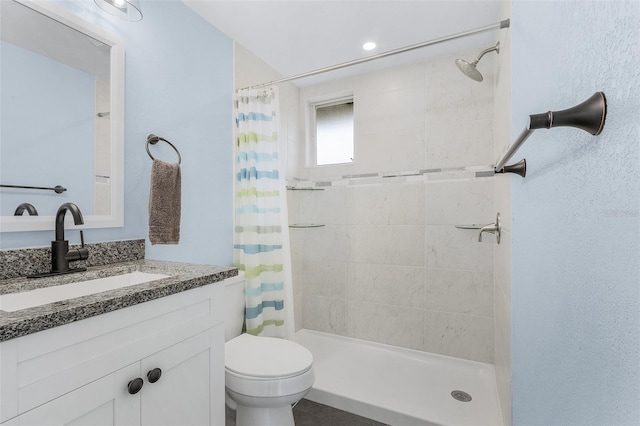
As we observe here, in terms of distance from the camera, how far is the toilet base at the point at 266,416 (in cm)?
144

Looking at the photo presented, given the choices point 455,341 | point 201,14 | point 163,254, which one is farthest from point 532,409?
point 201,14

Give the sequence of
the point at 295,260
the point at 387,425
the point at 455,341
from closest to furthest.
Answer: the point at 387,425, the point at 455,341, the point at 295,260

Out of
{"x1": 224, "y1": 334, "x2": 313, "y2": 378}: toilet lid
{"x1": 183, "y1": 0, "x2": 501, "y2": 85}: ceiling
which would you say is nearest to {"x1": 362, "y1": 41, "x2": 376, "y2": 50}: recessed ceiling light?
{"x1": 183, "y1": 0, "x2": 501, "y2": 85}: ceiling

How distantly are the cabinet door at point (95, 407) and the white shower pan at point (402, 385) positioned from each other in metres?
1.36

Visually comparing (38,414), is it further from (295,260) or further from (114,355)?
(295,260)

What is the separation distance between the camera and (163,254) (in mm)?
1577

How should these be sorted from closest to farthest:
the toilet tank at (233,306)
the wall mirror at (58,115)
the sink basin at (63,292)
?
the sink basin at (63,292), the wall mirror at (58,115), the toilet tank at (233,306)

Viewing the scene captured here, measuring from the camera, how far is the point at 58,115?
1204mm

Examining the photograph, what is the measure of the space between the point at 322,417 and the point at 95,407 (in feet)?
4.61

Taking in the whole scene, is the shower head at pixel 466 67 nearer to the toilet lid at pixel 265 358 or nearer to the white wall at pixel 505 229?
the white wall at pixel 505 229

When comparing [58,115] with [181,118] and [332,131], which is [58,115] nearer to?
[181,118]

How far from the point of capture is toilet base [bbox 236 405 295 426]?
1439 mm

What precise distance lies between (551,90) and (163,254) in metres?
1.69

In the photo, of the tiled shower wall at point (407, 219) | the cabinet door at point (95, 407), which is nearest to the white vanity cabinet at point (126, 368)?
the cabinet door at point (95, 407)
